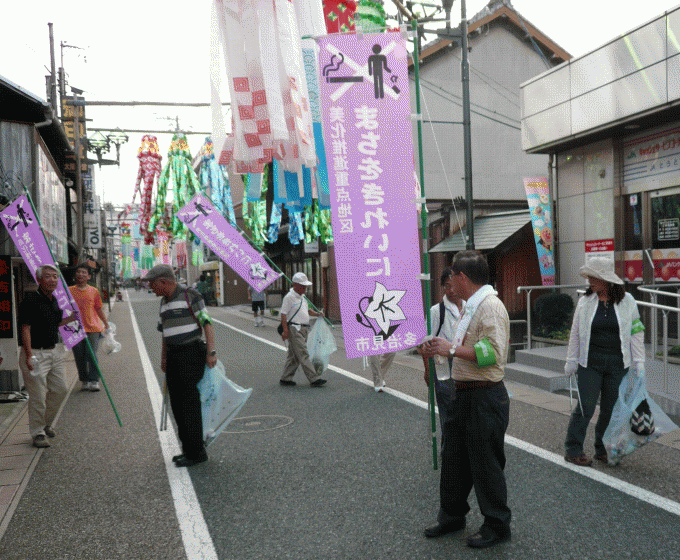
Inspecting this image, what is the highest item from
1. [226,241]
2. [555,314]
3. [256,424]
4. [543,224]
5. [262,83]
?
[262,83]

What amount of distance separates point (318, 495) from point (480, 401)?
1.74 m

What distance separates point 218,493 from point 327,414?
9.01ft

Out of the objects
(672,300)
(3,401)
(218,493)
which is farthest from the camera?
(672,300)

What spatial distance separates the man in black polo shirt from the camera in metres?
6.28

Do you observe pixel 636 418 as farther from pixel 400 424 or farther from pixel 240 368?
pixel 240 368

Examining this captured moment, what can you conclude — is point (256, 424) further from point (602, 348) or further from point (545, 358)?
point (545, 358)

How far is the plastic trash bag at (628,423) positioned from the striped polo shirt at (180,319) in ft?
12.2

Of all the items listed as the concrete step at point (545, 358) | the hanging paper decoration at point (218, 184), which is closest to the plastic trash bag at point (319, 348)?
the concrete step at point (545, 358)

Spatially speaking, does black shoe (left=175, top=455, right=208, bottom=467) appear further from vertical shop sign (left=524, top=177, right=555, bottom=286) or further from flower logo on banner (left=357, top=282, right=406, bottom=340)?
vertical shop sign (left=524, top=177, right=555, bottom=286)

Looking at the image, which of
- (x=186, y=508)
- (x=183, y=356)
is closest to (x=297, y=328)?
(x=183, y=356)

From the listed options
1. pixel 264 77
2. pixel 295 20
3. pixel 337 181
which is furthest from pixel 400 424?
pixel 295 20

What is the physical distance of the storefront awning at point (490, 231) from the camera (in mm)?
16219

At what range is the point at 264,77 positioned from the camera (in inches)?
311

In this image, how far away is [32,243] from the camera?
7.00 metres
